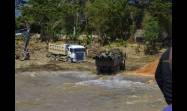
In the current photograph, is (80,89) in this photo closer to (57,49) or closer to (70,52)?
(70,52)

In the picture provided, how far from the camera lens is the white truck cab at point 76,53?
19.7 meters

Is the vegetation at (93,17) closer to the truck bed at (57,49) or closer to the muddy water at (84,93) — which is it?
the truck bed at (57,49)

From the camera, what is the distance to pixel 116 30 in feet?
84.1

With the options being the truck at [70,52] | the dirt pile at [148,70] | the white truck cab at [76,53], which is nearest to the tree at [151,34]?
the truck at [70,52]

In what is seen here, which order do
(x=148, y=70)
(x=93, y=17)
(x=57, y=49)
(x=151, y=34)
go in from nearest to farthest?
(x=148, y=70)
(x=57, y=49)
(x=151, y=34)
(x=93, y=17)

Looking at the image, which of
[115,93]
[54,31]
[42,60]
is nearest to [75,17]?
[54,31]

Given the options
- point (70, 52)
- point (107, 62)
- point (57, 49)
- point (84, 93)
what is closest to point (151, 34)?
point (70, 52)

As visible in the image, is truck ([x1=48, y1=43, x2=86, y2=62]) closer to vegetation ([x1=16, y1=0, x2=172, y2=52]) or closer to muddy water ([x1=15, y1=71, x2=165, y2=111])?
muddy water ([x1=15, y1=71, x2=165, y2=111])

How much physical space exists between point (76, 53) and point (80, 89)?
5818 millimetres

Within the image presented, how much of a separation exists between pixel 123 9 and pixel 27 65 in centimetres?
794

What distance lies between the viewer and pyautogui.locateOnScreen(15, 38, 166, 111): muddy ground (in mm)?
11906

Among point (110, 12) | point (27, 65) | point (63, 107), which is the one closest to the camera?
point (63, 107)

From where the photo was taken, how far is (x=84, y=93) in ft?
44.3
